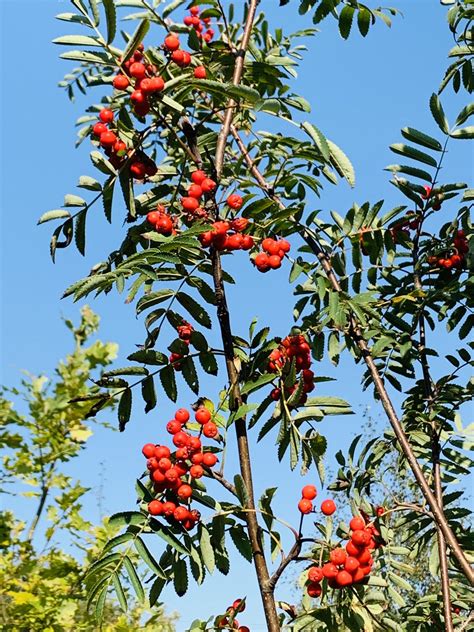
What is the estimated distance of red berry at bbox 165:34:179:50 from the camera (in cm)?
188

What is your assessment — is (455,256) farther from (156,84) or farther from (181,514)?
(181,514)

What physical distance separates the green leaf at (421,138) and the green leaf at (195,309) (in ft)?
3.73

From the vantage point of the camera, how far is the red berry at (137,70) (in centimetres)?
176

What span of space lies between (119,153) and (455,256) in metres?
1.37

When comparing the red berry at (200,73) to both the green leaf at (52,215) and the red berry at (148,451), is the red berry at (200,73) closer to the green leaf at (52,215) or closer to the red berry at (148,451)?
the green leaf at (52,215)

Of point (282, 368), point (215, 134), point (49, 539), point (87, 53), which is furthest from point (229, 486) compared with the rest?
point (49, 539)

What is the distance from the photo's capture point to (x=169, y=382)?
1900mm

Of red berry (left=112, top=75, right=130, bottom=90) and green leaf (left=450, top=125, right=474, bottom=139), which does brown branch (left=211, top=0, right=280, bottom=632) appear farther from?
green leaf (left=450, top=125, right=474, bottom=139)

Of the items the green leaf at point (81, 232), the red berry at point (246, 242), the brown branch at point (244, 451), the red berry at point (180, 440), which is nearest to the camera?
the brown branch at point (244, 451)

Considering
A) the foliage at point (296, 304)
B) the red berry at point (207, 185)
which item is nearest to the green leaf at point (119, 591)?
the foliage at point (296, 304)

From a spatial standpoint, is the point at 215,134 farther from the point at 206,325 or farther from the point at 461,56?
the point at 461,56

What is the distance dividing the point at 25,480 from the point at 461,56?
3.18 meters

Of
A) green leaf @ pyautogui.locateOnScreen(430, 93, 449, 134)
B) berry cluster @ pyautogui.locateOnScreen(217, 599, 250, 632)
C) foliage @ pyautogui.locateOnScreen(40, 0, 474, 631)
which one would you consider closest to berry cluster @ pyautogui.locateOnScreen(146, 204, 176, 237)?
foliage @ pyautogui.locateOnScreen(40, 0, 474, 631)

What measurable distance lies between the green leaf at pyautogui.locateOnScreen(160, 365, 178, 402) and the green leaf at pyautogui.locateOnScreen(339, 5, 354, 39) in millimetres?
1421
